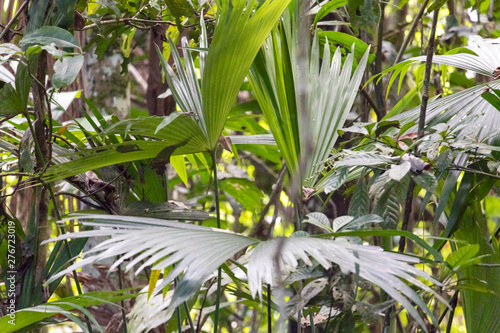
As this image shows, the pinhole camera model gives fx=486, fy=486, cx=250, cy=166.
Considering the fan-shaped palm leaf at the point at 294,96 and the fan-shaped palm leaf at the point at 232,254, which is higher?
the fan-shaped palm leaf at the point at 294,96

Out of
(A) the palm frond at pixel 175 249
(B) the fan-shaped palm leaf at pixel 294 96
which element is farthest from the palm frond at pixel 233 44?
(A) the palm frond at pixel 175 249

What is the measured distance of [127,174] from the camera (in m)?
1.12

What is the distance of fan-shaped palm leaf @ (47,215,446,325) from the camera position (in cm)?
58

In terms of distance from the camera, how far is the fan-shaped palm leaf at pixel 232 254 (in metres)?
0.58

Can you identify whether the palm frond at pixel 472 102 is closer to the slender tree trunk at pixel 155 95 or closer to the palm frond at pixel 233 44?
the palm frond at pixel 233 44

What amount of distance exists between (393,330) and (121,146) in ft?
2.53

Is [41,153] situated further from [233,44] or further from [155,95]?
[155,95]

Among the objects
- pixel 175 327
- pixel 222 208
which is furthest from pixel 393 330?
pixel 222 208

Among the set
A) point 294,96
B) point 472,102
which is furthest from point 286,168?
point 472,102

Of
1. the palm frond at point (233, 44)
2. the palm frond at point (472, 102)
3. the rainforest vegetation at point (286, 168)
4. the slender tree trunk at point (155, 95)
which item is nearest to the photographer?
the rainforest vegetation at point (286, 168)

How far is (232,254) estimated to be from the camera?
25.8 inches

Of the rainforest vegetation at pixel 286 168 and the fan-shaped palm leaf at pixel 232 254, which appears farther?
the rainforest vegetation at pixel 286 168

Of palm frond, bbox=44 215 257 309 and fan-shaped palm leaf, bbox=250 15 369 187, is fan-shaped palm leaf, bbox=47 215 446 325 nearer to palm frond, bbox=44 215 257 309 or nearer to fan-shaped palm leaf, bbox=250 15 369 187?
palm frond, bbox=44 215 257 309

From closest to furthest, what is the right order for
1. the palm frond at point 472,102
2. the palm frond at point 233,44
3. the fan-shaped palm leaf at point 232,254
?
the fan-shaped palm leaf at point 232,254, the palm frond at point 233,44, the palm frond at point 472,102
